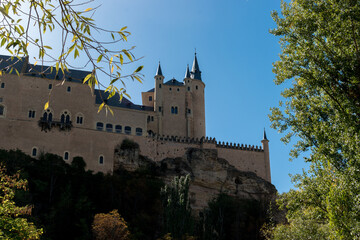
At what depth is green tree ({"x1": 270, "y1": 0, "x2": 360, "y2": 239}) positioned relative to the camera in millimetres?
13305

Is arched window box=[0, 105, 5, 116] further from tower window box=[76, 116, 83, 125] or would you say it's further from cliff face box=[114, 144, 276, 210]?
cliff face box=[114, 144, 276, 210]

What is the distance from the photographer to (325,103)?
14.9 metres

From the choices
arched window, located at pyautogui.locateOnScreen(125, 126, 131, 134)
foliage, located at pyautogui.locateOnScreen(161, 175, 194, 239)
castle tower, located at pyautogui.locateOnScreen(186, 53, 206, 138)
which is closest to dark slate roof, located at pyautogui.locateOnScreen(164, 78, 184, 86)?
castle tower, located at pyautogui.locateOnScreen(186, 53, 206, 138)

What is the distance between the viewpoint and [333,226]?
13.1 m

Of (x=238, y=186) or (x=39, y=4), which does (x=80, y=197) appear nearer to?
(x=238, y=186)

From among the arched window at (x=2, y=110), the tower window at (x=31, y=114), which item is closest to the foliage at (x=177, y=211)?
the tower window at (x=31, y=114)

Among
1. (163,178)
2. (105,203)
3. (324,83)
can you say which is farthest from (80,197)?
(324,83)

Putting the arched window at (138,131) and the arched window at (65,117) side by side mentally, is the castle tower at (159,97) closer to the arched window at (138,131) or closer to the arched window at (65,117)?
the arched window at (138,131)

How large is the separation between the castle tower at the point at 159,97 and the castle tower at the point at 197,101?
3373 mm

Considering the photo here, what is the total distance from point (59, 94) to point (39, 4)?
40000 millimetres

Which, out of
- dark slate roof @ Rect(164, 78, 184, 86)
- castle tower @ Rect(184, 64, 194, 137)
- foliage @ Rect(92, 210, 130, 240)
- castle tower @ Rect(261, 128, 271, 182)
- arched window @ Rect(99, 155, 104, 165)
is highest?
dark slate roof @ Rect(164, 78, 184, 86)

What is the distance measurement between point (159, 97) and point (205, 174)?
1158 centimetres

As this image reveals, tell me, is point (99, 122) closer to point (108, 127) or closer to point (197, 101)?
point (108, 127)

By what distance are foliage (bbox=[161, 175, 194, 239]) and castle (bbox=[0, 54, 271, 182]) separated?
10664 millimetres
